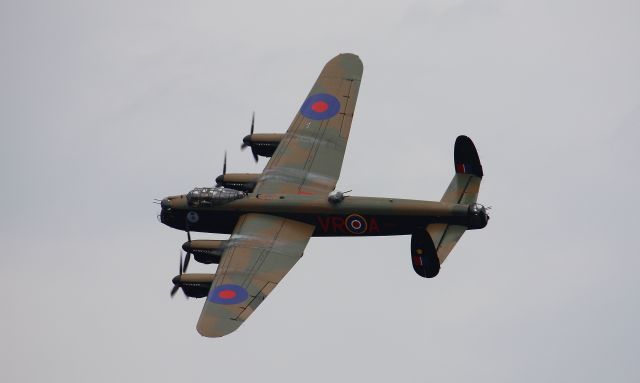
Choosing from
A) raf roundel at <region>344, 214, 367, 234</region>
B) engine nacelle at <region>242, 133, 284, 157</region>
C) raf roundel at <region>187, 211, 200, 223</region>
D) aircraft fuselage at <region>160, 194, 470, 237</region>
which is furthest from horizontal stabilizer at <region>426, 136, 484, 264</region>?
raf roundel at <region>187, 211, 200, 223</region>

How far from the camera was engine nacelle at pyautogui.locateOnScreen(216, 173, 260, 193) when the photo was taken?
70.5 metres

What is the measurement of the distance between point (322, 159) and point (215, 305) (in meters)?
10.2

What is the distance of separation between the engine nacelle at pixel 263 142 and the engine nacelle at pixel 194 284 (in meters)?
8.93

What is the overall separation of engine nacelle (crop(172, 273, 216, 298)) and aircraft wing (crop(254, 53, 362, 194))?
19.1 feet

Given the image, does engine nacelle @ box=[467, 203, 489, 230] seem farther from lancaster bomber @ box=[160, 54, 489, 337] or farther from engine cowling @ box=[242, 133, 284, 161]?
engine cowling @ box=[242, 133, 284, 161]

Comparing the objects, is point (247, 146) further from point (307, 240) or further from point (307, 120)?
point (307, 240)

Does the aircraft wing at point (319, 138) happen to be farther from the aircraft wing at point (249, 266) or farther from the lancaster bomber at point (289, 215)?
the aircraft wing at point (249, 266)

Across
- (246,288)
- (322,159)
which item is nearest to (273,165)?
(322,159)

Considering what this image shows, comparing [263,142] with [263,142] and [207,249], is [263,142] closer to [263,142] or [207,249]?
[263,142]

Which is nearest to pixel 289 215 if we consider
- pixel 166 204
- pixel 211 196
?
pixel 211 196

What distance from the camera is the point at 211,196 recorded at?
6894cm

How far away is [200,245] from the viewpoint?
67125 millimetres

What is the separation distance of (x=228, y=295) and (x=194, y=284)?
7.03 feet

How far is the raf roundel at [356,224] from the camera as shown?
67500mm
